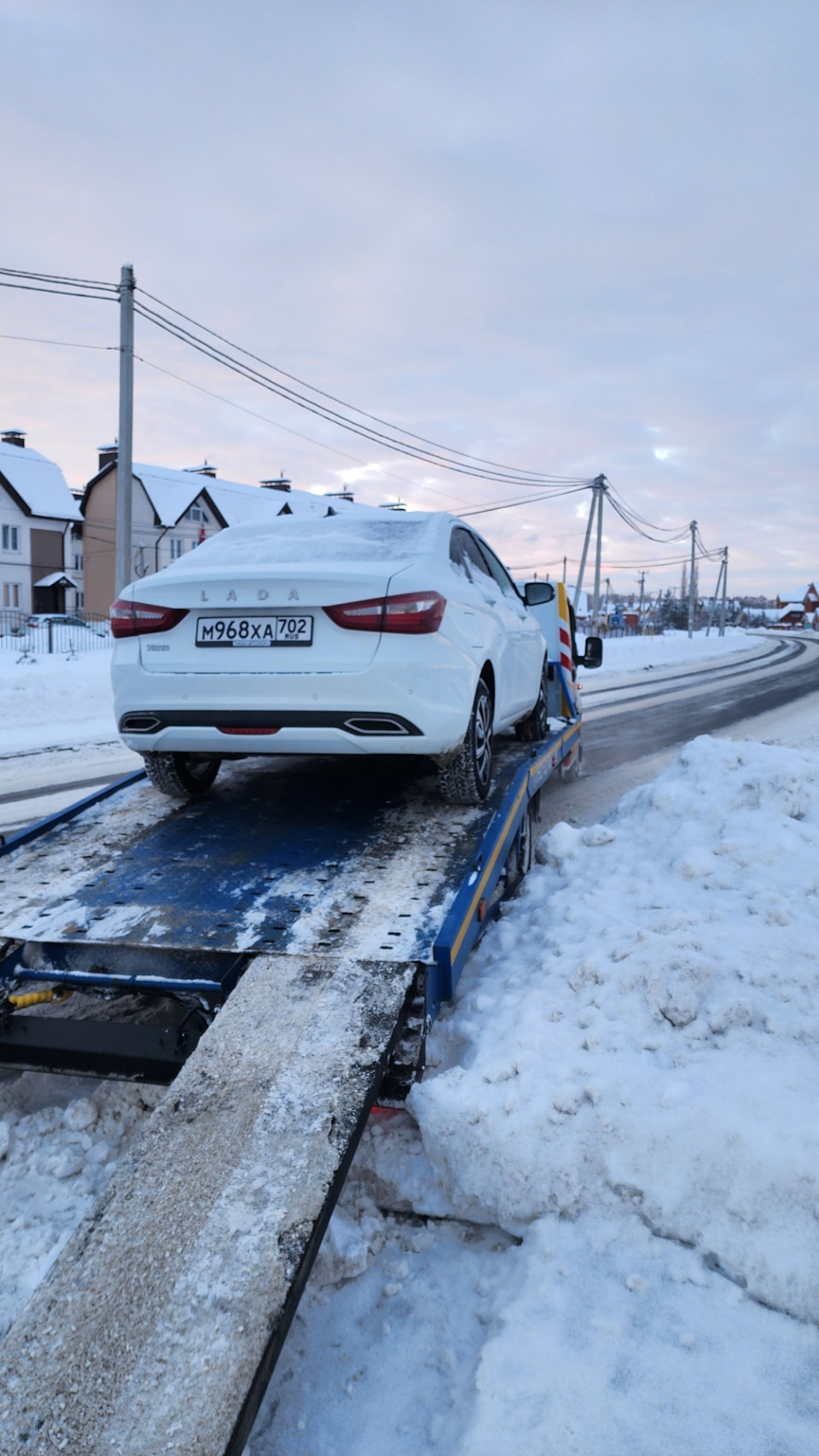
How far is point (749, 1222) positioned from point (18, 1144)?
202 cm

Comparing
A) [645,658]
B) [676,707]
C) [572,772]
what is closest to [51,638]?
[676,707]

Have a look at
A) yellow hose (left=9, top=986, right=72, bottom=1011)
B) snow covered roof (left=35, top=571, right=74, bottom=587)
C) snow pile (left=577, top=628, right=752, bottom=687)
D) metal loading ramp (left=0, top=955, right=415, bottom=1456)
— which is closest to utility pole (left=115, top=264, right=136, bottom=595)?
snow pile (left=577, top=628, right=752, bottom=687)

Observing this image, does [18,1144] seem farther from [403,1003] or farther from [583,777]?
[583,777]

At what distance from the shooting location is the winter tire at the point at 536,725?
6.46 meters

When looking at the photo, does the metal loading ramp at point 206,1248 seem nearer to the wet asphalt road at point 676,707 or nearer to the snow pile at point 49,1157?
the snow pile at point 49,1157

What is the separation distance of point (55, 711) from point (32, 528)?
1548 inches

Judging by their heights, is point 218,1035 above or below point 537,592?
below

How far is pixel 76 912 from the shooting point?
128 inches

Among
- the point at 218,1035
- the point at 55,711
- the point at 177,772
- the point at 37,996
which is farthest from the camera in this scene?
the point at 55,711

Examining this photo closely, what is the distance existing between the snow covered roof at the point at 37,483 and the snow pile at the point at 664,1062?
1879 inches

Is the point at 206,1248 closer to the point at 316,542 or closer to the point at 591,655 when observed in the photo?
the point at 316,542

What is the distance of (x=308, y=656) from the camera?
374 centimetres

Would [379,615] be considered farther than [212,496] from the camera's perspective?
No

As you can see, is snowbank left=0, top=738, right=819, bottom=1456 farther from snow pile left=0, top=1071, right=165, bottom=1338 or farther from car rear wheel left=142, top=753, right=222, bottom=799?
car rear wheel left=142, top=753, right=222, bottom=799
